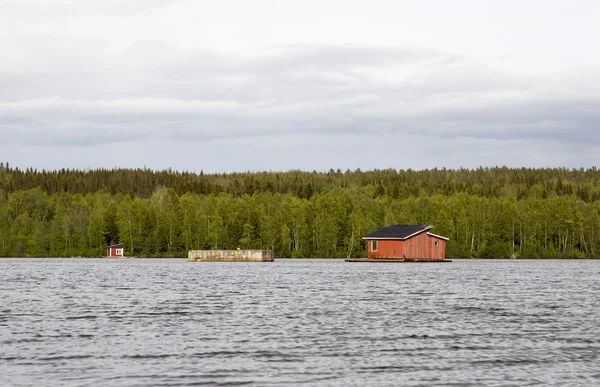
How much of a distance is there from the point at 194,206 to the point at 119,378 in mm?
161951

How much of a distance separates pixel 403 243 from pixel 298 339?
90576mm

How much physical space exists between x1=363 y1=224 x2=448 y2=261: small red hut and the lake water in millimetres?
64591

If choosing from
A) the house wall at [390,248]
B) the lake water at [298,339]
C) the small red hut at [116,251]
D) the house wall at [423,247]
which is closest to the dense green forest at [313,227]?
the small red hut at [116,251]

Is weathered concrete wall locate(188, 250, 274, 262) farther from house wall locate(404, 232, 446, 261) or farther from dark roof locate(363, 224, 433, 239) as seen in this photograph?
house wall locate(404, 232, 446, 261)

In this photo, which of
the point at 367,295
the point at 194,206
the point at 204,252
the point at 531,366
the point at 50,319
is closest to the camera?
the point at 531,366

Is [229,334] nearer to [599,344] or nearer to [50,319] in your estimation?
[50,319]

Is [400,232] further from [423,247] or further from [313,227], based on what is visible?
[313,227]

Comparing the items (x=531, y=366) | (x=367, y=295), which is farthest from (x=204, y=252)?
(x=531, y=366)

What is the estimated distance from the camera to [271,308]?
44875 millimetres

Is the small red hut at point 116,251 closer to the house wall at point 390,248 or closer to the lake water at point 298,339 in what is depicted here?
the house wall at point 390,248

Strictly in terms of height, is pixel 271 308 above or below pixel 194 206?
below

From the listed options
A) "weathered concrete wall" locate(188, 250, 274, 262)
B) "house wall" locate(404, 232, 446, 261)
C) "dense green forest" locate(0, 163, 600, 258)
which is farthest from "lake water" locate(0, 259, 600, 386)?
"dense green forest" locate(0, 163, 600, 258)

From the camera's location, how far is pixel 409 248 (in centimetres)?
12175

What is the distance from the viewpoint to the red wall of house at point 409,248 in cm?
12106
